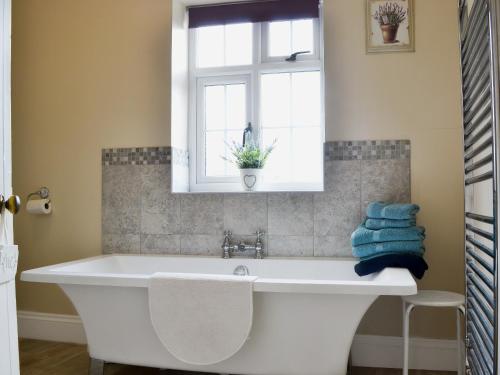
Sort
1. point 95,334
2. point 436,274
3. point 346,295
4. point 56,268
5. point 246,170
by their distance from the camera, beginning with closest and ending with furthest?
point 346,295, point 95,334, point 56,268, point 436,274, point 246,170

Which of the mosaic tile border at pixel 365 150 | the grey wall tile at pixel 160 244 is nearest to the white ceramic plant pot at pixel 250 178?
the mosaic tile border at pixel 365 150

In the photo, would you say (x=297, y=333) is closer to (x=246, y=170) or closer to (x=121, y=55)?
(x=246, y=170)

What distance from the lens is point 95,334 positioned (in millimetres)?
2457

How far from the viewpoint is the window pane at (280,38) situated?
3350 mm

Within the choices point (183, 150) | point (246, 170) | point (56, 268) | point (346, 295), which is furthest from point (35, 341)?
point (346, 295)

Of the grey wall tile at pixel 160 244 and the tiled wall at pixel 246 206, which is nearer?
the tiled wall at pixel 246 206

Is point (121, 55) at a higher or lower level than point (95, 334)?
higher

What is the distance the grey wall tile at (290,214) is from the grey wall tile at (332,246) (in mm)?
87

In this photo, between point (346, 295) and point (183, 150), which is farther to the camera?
point (183, 150)

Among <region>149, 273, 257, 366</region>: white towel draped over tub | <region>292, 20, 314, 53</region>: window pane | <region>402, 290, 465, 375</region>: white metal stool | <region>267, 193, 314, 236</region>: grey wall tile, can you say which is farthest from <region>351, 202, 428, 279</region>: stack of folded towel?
<region>292, 20, 314, 53</region>: window pane

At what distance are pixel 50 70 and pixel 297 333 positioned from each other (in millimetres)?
2655

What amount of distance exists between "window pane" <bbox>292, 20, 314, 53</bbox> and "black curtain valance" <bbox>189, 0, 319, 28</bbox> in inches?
5.9

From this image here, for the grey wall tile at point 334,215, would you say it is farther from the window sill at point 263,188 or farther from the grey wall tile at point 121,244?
the grey wall tile at point 121,244

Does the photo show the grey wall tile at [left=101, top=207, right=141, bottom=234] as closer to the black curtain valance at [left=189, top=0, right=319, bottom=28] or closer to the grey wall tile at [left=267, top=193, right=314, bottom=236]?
the grey wall tile at [left=267, top=193, right=314, bottom=236]
